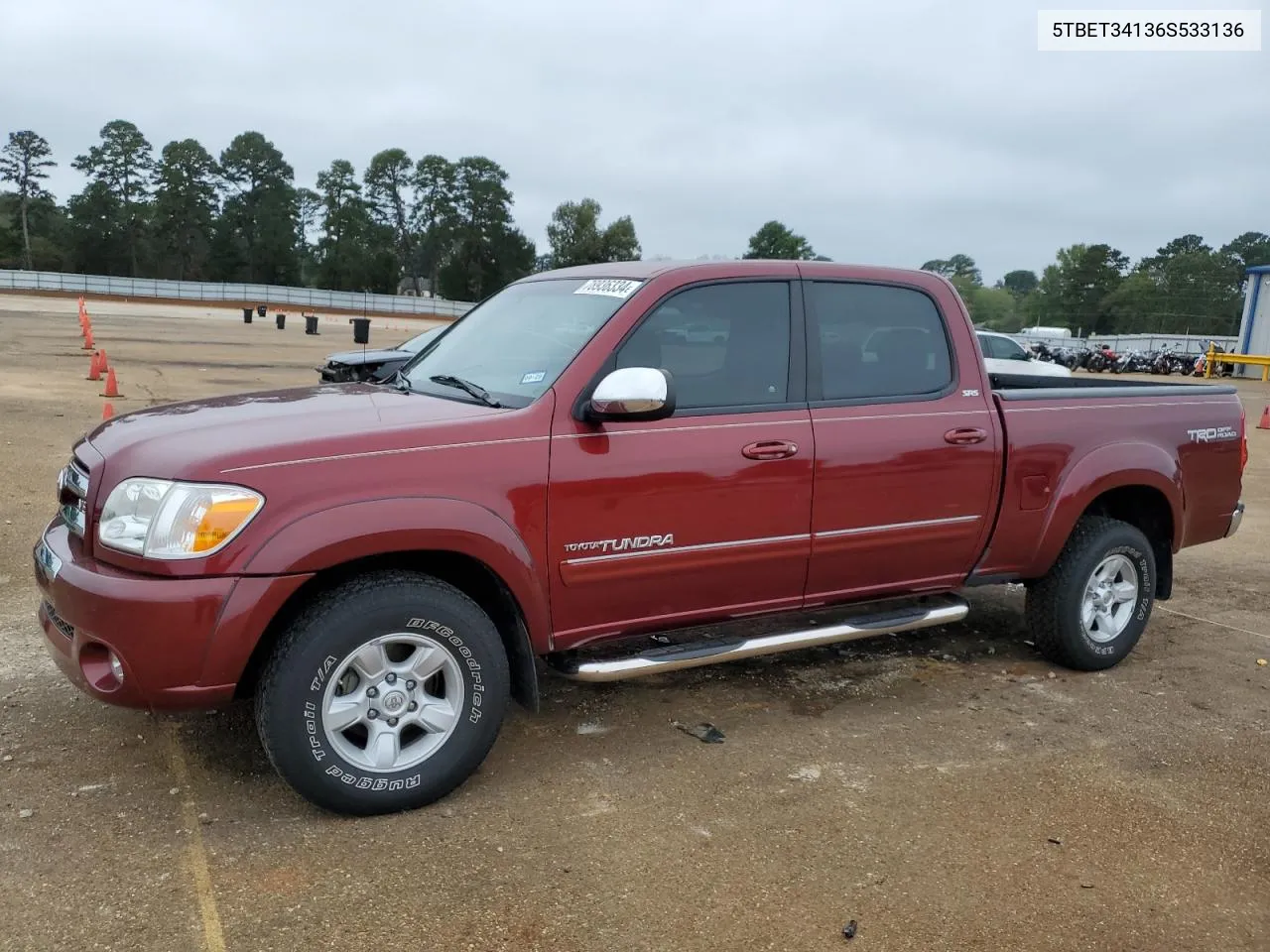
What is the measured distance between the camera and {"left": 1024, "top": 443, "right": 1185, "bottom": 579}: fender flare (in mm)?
4707

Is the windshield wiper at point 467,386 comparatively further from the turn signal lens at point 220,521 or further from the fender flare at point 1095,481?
the fender flare at point 1095,481

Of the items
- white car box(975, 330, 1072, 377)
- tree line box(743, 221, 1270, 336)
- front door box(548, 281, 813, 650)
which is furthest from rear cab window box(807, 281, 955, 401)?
tree line box(743, 221, 1270, 336)

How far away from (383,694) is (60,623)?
107 cm

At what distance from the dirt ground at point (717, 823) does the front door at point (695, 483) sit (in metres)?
0.63

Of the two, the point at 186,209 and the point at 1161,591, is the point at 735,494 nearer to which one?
the point at 1161,591

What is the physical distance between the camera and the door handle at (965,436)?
4.34m

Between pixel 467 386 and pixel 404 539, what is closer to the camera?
pixel 404 539

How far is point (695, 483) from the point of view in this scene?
3.71 m

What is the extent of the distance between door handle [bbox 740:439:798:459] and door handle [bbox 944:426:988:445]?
0.83m

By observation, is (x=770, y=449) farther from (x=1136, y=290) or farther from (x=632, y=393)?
(x=1136, y=290)

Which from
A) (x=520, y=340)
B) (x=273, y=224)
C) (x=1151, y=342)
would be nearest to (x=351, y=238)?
(x=273, y=224)

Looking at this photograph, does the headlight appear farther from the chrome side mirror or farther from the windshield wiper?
the chrome side mirror

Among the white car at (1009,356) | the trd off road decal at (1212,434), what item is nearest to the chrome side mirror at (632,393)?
the trd off road decal at (1212,434)

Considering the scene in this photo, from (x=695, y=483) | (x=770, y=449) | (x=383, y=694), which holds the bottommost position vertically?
(x=383, y=694)
